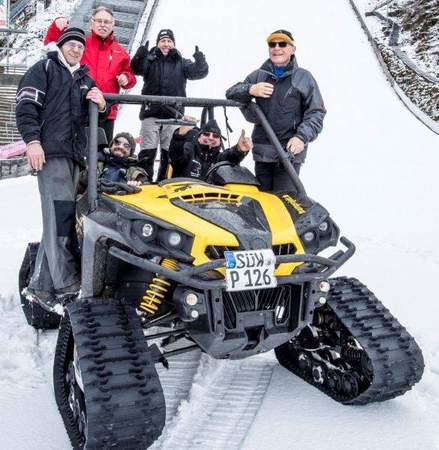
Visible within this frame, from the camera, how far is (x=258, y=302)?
3178 millimetres

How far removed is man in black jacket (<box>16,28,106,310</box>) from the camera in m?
4.11

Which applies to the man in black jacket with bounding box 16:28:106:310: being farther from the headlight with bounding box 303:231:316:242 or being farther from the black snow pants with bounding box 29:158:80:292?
the headlight with bounding box 303:231:316:242

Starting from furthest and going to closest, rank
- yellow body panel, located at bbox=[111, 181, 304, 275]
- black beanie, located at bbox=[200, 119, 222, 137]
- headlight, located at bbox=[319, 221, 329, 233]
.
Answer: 1. black beanie, located at bbox=[200, 119, 222, 137]
2. headlight, located at bbox=[319, 221, 329, 233]
3. yellow body panel, located at bbox=[111, 181, 304, 275]

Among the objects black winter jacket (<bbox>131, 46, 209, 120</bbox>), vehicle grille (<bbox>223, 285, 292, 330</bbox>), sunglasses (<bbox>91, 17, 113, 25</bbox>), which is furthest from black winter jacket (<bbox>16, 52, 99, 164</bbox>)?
black winter jacket (<bbox>131, 46, 209, 120</bbox>)

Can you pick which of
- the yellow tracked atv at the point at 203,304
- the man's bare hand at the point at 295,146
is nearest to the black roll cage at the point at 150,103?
the yellow tracked atv at the point at 203,304

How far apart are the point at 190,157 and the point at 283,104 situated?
2.39 feet

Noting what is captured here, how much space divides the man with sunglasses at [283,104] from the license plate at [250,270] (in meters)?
1.55

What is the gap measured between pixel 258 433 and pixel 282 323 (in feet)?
1.68

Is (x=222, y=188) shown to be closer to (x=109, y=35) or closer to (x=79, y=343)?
(x=79, y=343)

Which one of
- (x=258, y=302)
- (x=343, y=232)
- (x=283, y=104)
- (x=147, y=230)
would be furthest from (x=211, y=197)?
Answer: (x=343, y=232)

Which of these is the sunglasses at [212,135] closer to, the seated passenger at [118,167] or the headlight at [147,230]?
the seated passenger at [118,167]

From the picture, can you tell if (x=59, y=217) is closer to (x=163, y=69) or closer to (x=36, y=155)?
(x=36, y=155)

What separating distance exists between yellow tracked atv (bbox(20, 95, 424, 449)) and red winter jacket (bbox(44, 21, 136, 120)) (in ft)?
6.87

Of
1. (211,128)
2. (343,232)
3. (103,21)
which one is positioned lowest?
(343,232)
